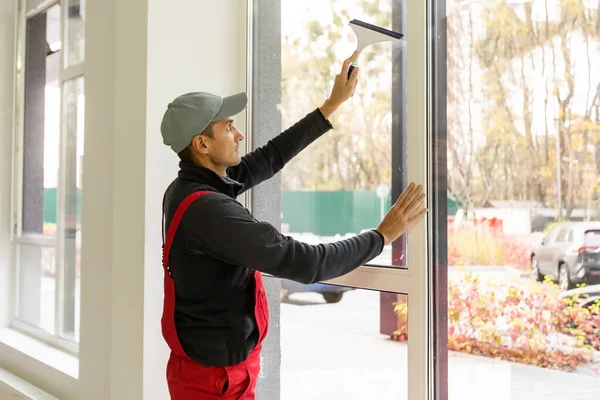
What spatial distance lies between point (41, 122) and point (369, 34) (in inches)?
95.9

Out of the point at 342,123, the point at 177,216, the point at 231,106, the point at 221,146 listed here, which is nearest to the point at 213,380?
the point at 177,216

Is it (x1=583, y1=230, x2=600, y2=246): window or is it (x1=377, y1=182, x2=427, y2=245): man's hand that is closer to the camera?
(x1=583, y1=230, x2=600, y2=246): window

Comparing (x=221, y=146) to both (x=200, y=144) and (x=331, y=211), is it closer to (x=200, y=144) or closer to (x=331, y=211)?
(x=200, y=144)

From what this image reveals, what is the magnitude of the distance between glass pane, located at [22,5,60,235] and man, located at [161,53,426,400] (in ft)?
6.24

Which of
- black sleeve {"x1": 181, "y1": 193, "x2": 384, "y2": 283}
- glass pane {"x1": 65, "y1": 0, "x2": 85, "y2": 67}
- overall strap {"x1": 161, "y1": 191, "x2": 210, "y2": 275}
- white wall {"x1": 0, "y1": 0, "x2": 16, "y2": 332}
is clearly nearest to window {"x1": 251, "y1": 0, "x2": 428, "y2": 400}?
black sleeve {"x1": 181, "y1": 193, "x2": 384, "y2": 283}

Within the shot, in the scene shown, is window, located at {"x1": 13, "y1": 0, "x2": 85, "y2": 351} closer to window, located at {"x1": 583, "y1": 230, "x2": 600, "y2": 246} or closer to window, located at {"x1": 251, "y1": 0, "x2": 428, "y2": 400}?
window, located at {"x1": 251, "y1": 0, "x2": 428, "y2": 400}

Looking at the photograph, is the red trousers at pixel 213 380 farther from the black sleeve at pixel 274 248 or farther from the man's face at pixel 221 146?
the man's face at pixel 221 146

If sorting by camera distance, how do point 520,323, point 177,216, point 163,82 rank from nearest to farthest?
point 520,323 < point 177,216 < point 163,82

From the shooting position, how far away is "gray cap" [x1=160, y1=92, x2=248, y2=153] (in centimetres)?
154

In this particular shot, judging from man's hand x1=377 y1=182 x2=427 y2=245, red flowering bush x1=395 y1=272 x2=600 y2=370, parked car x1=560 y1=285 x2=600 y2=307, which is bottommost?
red flowering bush x1=395 y1=272 x2=600 y2=370

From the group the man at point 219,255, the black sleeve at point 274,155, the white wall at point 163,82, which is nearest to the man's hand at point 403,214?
the man at point 219,255

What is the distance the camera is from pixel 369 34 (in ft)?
5.29

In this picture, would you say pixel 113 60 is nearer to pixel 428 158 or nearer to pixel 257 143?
pixel 257 143

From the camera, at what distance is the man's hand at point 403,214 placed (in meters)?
1.43
